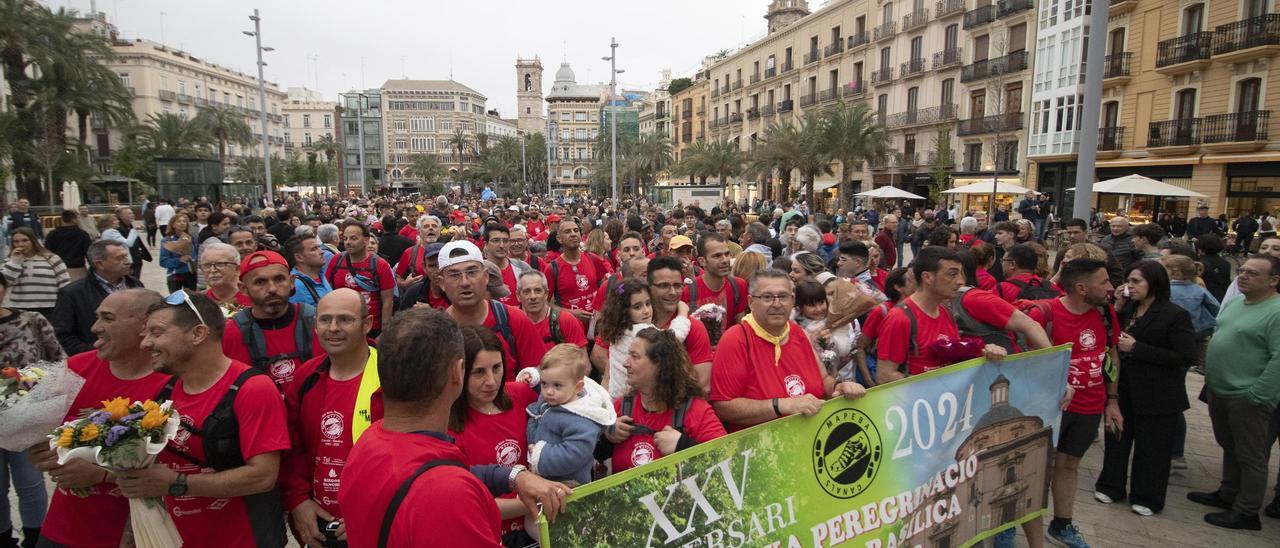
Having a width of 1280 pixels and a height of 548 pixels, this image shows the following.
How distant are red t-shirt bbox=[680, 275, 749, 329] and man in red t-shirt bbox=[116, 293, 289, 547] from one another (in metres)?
3.26

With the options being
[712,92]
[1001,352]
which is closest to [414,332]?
[1001,352]

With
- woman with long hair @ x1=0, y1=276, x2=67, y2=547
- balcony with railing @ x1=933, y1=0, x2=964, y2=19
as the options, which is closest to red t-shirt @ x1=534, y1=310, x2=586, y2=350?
woman with long hair @ x1=0, y1=276, x2=67, y2=547

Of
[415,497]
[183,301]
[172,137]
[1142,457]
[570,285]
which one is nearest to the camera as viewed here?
[415,497]

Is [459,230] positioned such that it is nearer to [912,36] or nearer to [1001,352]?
[1001,352]

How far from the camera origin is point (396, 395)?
199cm

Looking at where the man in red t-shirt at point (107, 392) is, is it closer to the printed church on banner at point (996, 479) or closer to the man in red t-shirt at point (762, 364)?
the man in red t-shirt at point (762, 364)

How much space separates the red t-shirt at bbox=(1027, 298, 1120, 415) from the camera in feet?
14.2

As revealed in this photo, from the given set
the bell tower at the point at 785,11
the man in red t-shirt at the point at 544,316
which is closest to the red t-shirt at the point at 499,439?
the man in red t-shirt at the point at 544,316

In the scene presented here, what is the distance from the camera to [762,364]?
11.0ft

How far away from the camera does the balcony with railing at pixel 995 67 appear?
32500 millimetres

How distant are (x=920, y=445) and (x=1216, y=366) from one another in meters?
3.00

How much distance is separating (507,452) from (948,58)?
4018cm

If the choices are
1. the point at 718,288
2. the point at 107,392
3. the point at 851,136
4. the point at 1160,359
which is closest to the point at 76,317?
the point at 107,392

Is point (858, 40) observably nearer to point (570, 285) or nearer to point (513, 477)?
point (570, 285)
